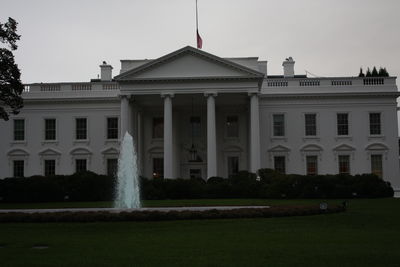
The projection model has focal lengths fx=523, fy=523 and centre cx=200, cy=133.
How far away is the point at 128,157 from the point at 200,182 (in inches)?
445

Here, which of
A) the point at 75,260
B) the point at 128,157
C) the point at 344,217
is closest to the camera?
the point at 75,260

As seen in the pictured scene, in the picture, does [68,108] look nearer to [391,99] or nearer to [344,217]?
[391,99]

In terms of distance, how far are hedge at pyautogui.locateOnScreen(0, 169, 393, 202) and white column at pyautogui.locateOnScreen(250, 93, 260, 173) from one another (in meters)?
4.89

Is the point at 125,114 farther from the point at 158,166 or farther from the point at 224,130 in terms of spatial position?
the point at 224,130

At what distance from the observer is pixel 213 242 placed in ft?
46.1

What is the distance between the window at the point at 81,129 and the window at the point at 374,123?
2536 cm

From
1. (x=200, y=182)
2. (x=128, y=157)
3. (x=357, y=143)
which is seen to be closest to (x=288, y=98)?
(x=357, y=143)

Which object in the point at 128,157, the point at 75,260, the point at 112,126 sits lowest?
the point at 75,260

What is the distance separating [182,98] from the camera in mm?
44250

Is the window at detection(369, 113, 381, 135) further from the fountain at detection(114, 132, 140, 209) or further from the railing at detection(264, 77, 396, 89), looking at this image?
the fountain at detection(114, 132, 140, 209)

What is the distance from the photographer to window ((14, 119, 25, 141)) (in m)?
47.1

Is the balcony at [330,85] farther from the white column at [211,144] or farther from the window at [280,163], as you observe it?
the white column at [211,144]

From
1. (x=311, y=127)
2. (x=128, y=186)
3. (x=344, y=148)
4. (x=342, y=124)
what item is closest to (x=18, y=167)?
(x=128, y=186)

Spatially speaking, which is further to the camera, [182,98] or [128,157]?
[182,98]
